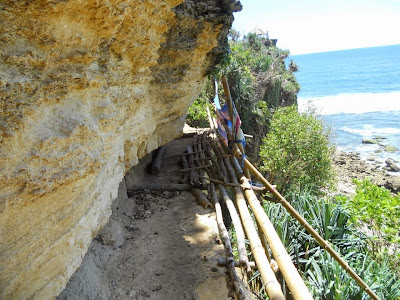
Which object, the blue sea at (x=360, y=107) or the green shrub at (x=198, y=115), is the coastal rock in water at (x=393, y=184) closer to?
the blue sea at (x=360, y=107)

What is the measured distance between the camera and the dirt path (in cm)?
438

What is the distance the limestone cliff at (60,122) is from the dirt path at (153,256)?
42.6 inches

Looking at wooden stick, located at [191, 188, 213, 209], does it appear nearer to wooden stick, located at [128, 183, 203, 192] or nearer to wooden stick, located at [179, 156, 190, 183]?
wooden stick, located at [128, 183, 203, 192]

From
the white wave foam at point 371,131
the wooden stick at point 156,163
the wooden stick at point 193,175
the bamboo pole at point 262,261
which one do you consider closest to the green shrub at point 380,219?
the bamboo pole at point 262,261

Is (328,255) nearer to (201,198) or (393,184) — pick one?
(201,198)

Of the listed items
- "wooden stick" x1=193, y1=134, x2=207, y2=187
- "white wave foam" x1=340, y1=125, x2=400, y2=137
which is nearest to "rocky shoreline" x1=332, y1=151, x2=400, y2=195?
"white wave foam" x1=340, y1=125, x2=400, y2=137

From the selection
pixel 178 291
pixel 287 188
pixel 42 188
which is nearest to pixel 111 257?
pixel 178 291

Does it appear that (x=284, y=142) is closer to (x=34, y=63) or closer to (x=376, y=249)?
(x=376, y=249)

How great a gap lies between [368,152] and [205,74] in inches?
832

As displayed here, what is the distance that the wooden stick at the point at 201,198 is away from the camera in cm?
664

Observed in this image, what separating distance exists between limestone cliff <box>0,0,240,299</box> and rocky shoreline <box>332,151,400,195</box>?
16.1 m

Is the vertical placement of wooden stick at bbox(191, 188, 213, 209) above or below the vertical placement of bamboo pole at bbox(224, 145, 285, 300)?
below

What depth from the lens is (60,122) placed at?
278cm

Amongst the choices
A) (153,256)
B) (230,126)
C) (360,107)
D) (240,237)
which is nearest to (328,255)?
(240,237)
